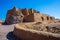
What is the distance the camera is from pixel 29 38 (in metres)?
7.50

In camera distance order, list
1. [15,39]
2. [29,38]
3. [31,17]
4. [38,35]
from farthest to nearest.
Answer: [31,17] → [15,39] → [29,38] → [38,35]

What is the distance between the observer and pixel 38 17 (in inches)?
922

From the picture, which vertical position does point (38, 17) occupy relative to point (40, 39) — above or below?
above

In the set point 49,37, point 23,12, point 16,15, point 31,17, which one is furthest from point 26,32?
point 23,12

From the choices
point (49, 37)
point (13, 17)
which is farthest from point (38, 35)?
point (13, 17)

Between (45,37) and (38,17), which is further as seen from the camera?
(38,17)

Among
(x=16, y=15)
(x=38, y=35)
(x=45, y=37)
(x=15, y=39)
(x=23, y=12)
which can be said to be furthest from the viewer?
(x=23, y=12)

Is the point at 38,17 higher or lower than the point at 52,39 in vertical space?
higher

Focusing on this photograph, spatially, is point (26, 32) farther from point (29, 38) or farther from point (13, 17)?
point (13, 17)

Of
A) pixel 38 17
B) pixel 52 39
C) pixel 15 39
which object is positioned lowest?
pixel 15 39

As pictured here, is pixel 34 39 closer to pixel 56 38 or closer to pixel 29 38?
pixel 29 38

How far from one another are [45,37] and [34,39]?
964 mm

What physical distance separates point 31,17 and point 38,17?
179 cm

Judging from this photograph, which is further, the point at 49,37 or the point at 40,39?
the point at 40,39
